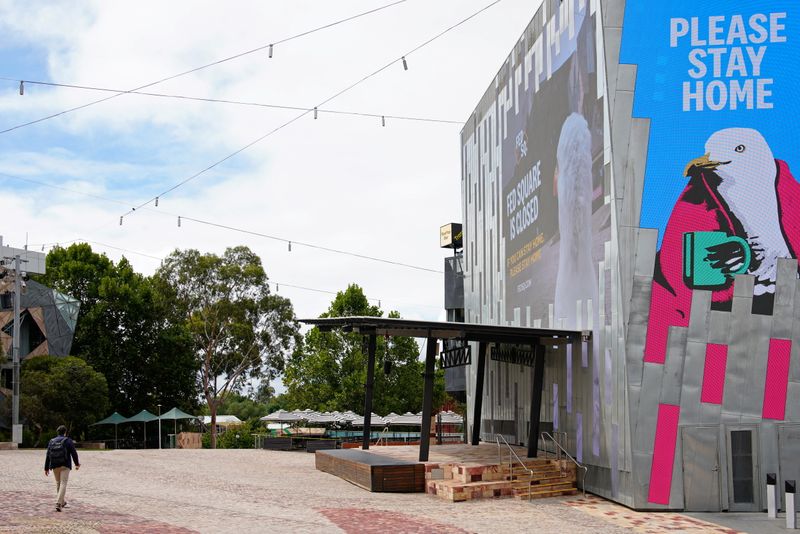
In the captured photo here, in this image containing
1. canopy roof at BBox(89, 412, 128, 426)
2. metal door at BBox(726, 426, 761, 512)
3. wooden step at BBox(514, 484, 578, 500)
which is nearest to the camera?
metal door at BBox(726, 426, 761, 512)

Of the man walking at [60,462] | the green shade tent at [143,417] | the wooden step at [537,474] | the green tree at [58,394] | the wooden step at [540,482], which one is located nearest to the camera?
the man walking at [60,462]

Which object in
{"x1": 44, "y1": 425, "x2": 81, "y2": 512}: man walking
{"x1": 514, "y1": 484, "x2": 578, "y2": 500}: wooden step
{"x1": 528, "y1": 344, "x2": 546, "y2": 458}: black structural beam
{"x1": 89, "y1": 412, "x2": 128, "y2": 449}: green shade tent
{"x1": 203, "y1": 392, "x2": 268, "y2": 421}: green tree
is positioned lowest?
{"x1": 203, "y1": 392, "x2": 268, "y2": 421}: green tree

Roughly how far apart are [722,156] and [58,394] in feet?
113

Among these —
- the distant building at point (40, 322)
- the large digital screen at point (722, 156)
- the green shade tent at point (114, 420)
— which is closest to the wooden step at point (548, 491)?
the large digital screen at point (722, 156)

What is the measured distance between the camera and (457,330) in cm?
2233

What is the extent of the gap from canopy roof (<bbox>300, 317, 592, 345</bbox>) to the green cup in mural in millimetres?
3297

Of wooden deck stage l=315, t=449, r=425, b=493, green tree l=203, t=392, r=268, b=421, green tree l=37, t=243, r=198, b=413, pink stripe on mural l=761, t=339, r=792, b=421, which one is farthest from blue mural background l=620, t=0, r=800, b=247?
green tree l=203, t=392, r=268, b=421

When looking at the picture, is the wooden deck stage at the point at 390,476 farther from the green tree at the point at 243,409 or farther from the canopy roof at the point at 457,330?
the green tree at the point at 243,409

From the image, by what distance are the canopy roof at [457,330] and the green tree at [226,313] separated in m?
36.4

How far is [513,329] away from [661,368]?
13.5ft

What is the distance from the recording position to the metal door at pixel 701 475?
1788cm

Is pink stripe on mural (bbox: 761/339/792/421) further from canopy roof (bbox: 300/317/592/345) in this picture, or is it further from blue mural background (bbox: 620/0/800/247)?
canopy roof (bbox: 300/317/592/345)

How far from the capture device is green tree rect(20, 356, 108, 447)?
42.2m

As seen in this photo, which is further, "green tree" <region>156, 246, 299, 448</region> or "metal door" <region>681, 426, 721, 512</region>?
"green tree" <region>156, 246, 299, 448</region>
